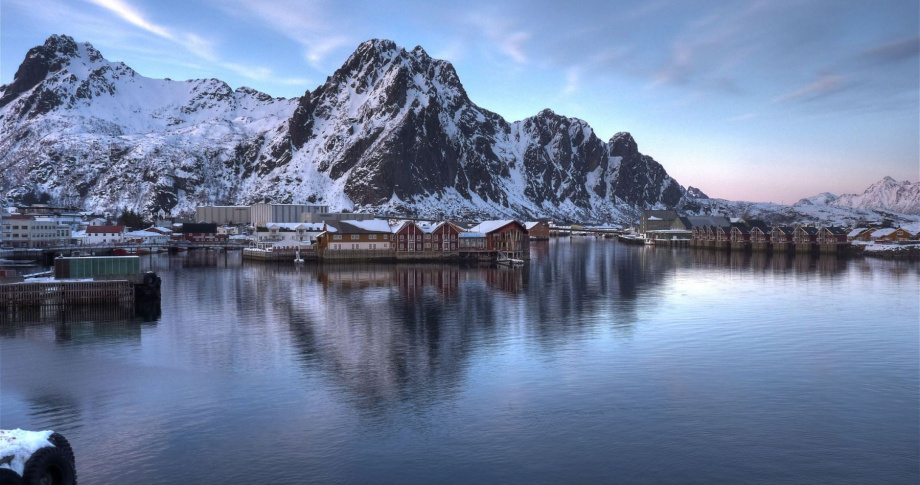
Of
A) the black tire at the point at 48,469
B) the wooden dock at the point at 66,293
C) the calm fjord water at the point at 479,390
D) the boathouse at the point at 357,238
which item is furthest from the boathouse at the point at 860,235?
the black tire at the point at 48,469

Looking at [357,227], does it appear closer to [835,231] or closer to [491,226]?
[491,226]

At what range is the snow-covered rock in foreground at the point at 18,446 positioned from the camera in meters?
14.1

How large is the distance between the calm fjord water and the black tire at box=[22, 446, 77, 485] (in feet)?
9.82

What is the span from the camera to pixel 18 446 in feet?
47.3

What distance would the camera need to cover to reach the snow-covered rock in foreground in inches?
556

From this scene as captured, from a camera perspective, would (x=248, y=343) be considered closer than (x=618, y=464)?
No

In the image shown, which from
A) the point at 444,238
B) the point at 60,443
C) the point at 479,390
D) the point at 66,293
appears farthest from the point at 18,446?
the point at 444,238

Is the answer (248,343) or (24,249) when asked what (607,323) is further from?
(24,249)

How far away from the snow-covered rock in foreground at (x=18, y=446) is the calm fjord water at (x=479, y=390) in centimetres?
386

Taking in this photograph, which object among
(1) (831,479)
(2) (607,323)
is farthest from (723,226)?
(1) (831,479)

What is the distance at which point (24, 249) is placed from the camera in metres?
105

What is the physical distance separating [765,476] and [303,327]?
3090 cm

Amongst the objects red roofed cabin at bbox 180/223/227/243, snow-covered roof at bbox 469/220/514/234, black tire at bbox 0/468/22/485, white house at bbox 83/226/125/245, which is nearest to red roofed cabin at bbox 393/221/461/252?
snow-covered roof at bbox 469/220/514/234

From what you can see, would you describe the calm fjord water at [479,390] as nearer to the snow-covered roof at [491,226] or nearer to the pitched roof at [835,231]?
the snow-covered roof at [491,226]
